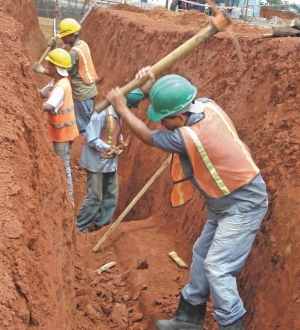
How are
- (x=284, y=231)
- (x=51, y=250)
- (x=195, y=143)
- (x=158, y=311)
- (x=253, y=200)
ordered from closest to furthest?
(x=51, y=250) → (x=195, y=143) → (x=253, y=200) → (x=284, y=231) → (x=158, y=311)

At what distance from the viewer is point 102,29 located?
593 inches

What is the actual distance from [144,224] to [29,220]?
13.2 feet

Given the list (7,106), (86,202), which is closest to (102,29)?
(86,202)

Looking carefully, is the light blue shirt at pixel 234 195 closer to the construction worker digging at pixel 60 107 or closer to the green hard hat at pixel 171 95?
the green hard hat at pixel 171 95

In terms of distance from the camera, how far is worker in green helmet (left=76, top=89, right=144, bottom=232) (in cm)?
618

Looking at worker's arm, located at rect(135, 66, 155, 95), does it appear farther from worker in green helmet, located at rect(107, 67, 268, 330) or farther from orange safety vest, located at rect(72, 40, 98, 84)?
orange safety vest, located at rect(72, 40, 98, 84)

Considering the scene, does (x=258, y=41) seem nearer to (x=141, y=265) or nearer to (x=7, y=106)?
(x=141, y=265)

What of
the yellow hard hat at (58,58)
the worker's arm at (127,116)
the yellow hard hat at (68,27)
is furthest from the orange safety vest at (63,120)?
the worker's arm at (127,116)

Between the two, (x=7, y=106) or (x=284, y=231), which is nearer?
(x=7, y=106)

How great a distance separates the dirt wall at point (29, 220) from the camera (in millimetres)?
2320

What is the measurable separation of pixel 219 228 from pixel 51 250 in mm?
1463

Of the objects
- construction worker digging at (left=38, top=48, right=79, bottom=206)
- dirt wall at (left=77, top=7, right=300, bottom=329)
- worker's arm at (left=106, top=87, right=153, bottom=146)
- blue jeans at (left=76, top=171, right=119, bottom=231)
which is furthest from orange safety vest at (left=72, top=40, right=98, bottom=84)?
worker's arm at (left=106, top=87, right=153, bottom=146)

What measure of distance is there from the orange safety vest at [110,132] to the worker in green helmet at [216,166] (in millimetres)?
2274

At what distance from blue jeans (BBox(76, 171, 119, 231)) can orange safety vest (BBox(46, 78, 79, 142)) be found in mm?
661
